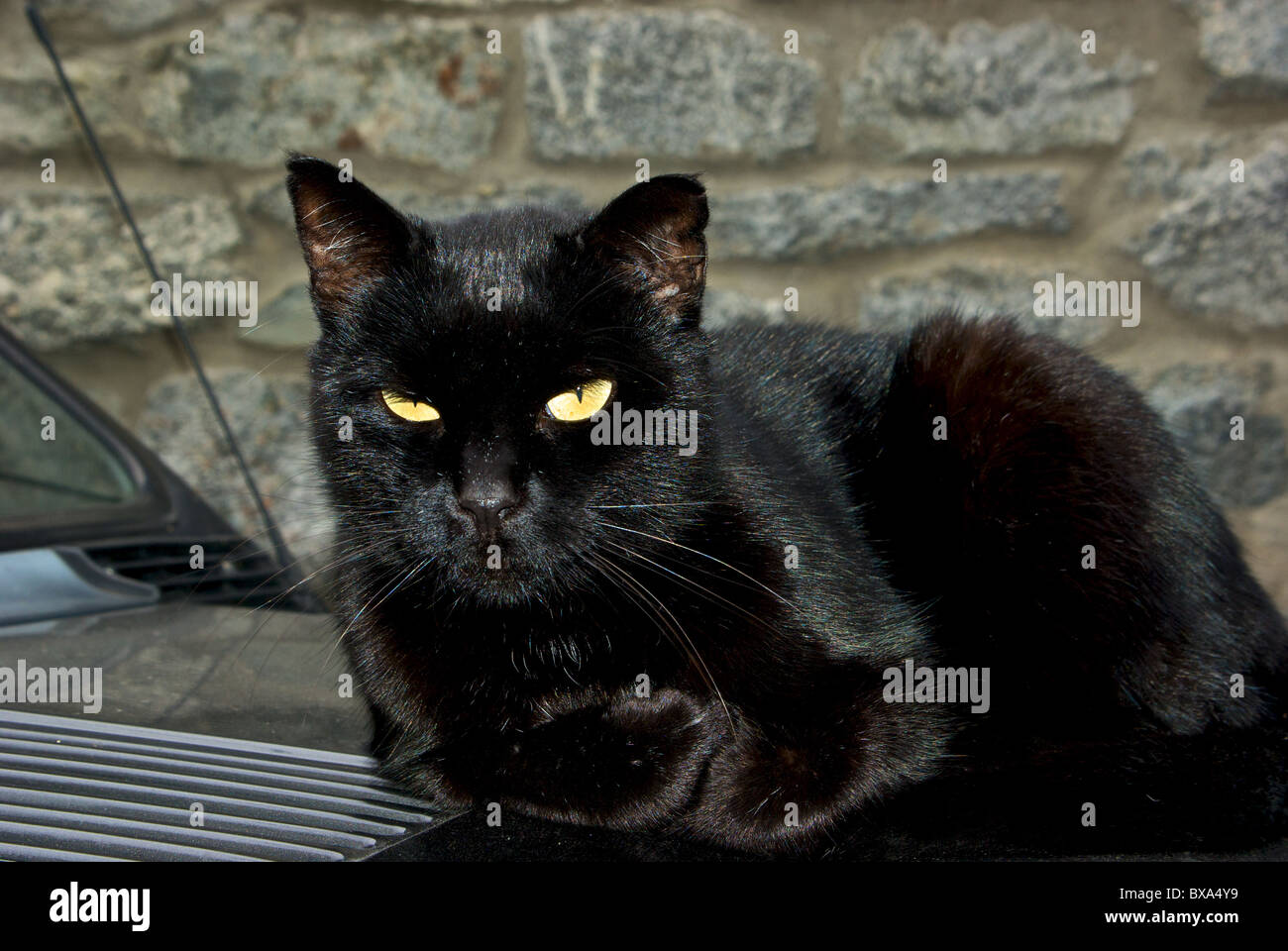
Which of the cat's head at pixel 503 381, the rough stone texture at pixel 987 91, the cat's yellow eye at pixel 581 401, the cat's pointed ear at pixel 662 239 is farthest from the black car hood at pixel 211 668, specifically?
the rough stone texture at pixel 987 91

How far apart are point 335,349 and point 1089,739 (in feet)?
3.10

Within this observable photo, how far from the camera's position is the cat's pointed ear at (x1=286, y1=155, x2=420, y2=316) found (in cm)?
114

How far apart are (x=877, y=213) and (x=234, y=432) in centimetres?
153

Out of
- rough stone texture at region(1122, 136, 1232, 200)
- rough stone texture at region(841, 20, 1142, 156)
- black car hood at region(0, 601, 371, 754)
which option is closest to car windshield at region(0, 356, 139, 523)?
black car hood at region(0, 601, 371, 754)

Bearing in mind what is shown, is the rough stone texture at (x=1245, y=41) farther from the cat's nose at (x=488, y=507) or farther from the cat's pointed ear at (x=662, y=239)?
the cat's nose at (x=488, y=507)

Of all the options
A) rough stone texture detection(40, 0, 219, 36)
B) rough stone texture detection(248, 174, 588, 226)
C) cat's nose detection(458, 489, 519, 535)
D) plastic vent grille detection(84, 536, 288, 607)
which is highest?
rough stone texture detection(40, 0, 219, 36)

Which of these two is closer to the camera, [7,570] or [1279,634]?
[1279,634]

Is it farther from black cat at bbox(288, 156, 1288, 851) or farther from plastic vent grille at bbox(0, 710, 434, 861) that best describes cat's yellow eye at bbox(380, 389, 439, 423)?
plastic vent grille at bbox(0, 710, 434, 861)

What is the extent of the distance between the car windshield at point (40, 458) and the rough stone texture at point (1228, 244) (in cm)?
224

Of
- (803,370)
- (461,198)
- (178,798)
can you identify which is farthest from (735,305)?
(178,798)

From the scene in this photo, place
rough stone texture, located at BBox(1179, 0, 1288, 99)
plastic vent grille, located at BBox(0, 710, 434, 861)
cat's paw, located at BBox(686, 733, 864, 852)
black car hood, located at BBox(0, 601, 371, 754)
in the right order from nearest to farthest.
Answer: plastic vent grille, located at BBox(0, 710, 434, 861) → cat's paw, located at BBox(686, 733, 864, 852) → black car hood, located at BBox(0, 601, 371, 754) → rough stone texture, located at BBox(1179, 0, 1288, 99)

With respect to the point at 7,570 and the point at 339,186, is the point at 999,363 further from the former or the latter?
the point at 7,570
